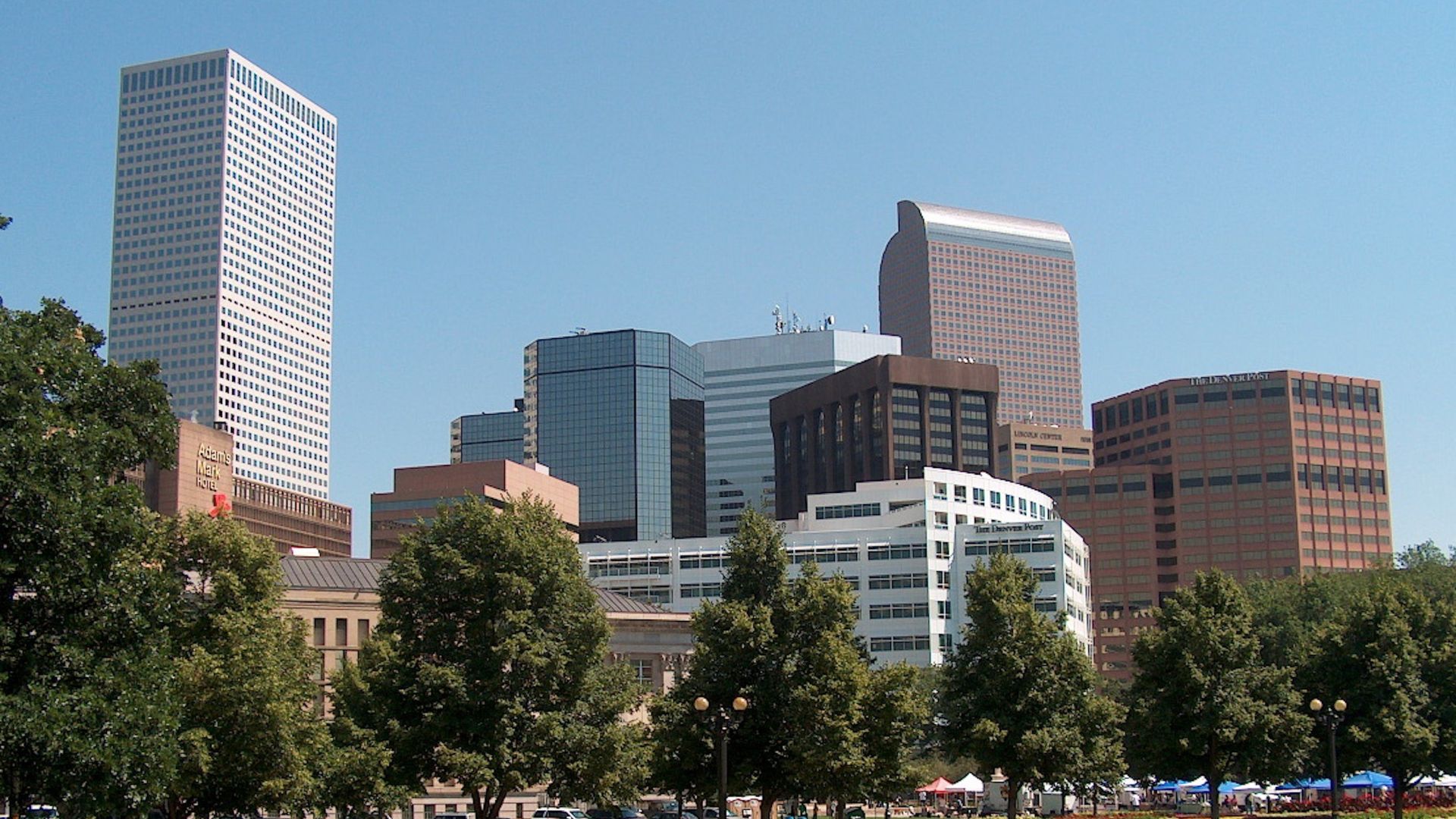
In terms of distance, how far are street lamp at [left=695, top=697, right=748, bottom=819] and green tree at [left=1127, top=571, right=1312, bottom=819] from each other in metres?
24.6

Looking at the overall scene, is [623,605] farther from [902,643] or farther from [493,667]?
[902,643]

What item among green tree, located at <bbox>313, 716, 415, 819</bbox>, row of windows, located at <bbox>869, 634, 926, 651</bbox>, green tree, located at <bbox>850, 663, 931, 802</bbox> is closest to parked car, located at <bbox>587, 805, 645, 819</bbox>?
green tree, located at <bbox>850, 663, 931, 802</bbox>

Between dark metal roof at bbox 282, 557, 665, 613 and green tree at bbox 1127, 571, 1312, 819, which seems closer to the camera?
green tree at bbox 1127, 571, 1312, 819

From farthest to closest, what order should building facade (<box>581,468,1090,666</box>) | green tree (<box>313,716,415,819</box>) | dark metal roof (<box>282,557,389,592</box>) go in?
building facade (<box>581,468,1090,666</box>) → dark metal roof (<box>282,557,389,592</box>) → green tree (<box>313,716,415,819</box>)

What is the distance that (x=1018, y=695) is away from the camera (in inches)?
2921

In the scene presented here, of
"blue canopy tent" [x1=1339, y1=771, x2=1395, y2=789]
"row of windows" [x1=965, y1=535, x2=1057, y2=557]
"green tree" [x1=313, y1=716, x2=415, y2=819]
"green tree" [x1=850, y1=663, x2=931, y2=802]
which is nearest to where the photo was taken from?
"green tree" [x1=313, y1=716, x2=415, y2=819]

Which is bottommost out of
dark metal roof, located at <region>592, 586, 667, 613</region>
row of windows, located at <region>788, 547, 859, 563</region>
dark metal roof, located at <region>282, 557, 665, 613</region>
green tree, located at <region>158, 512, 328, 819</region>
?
green tree, located at <region>158, 512, 328, 819</region>

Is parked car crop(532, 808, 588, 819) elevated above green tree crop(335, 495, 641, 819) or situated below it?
below

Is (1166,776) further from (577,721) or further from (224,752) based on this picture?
(224,752)

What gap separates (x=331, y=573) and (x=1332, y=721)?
2834 inches

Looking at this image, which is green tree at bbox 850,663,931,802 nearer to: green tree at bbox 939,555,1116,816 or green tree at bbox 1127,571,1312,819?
green tree at bbox 939,555,1116,816

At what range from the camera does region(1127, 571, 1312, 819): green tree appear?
79.4 m

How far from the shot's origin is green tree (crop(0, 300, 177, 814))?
129 ft

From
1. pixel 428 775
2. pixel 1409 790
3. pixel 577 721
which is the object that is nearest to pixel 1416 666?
pixel 1409 790
